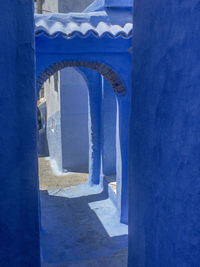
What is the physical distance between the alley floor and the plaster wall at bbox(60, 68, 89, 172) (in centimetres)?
175

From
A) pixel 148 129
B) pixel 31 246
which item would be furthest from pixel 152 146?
pixel 31 246

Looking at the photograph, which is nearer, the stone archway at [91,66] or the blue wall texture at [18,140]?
the blue wall texture at [18,140]

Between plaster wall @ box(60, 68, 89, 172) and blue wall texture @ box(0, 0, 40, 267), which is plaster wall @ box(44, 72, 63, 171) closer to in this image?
plaster wall @ box(60, 68, 89, 172)

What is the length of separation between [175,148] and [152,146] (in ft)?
1.16

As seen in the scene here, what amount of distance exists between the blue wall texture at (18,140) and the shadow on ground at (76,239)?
2.48 metres

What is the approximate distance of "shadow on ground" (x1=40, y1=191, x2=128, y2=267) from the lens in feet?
A: 15.4

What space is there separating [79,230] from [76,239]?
354 millimetres

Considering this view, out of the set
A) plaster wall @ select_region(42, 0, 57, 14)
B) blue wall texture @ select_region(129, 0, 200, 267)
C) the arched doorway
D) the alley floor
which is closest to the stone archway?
the arched doorway

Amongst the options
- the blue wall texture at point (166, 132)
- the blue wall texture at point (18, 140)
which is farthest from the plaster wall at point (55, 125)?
the blue wall texture at point (166, 132)

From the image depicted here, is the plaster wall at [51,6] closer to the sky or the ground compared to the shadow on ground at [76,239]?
closer to the sky

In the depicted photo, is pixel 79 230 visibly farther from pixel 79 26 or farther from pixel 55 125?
pixel 55 125

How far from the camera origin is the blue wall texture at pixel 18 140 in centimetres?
207

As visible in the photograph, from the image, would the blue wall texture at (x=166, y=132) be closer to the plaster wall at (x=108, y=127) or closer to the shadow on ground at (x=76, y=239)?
the shadow on ground at (x=76, y=239)

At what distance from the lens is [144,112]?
2.15 m
